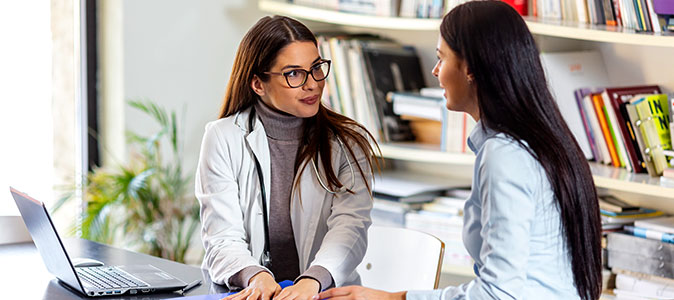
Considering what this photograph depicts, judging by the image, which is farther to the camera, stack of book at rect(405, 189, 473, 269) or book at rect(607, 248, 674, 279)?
stack of book at rect(405, 189, 473, 269)

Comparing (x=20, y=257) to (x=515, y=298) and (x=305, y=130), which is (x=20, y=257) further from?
(x=515, y=298)

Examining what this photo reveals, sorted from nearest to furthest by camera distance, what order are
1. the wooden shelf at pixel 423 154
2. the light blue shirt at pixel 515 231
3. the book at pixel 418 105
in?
the light blue shirt at pixel 515 231, the wooden shelf at pixel 423 154, the book at pixel 418 105

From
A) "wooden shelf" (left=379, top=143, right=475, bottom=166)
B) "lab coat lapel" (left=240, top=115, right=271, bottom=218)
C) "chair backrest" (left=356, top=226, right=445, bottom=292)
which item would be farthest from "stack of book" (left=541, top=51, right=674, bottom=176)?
"lab coat lapel" (left=240, top=115, right=271, bottom=218)

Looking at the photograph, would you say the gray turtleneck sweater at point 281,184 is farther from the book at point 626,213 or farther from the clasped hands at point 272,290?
the book at point 626,213

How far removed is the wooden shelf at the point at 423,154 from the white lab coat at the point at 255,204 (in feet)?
2.70

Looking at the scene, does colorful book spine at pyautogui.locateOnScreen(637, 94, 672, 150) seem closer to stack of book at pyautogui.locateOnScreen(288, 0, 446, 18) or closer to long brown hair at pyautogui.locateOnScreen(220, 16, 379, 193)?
stack of book at pyautogui.locateOnScreen(288, 0, 446, 18)

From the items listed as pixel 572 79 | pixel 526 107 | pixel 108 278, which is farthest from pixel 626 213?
pixel 108 278

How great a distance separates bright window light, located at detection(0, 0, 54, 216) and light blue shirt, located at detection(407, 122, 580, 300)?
2.01 meters

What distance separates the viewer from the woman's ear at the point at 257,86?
1812 millimetres

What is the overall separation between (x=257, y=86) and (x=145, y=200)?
121 cm

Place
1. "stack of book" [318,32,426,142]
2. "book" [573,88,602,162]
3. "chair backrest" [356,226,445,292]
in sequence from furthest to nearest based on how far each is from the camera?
"stack of book" [318,32,426,142]
"book" [573,88,602,162]
"chair backrest" [356,226,445,292]

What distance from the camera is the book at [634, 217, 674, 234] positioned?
2.21 meters

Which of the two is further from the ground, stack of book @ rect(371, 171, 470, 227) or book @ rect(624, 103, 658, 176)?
book @ rect(624, 103, 658, 176)

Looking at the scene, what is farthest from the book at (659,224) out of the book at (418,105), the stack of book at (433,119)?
the book at (418,105)
